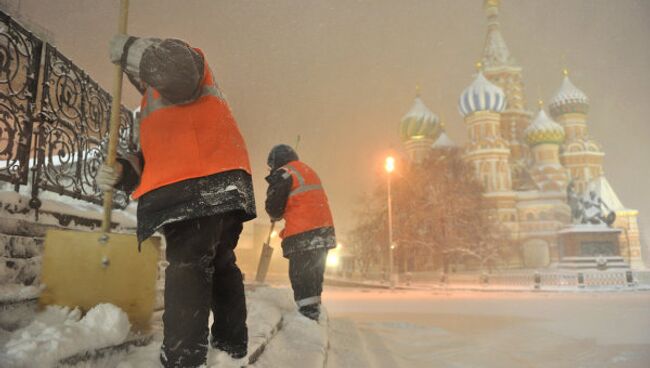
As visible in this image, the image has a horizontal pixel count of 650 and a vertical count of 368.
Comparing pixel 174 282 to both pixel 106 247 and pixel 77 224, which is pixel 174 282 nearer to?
pixel 106 247

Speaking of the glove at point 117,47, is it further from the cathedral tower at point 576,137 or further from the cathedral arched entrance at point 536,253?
the cathedral tower at point 576,137

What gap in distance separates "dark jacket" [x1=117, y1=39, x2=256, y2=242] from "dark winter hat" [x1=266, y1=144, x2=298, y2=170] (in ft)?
7.96

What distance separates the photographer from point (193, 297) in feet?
5.34

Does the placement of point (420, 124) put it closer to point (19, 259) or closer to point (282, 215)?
point (282, 215)

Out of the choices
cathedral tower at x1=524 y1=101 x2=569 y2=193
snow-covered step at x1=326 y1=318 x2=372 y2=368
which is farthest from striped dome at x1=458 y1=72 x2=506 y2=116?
snow-covered step at x1=326 y1=318 x2=372 y2=368

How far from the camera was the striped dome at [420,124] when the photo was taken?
4172 centimetres

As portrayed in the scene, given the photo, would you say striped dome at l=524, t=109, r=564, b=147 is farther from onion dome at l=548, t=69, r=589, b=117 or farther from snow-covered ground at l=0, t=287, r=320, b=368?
snow-covered ground at l=0, t=287, r=320, b=368

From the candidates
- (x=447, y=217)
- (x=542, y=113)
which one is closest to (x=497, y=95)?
(x=542, y=113)

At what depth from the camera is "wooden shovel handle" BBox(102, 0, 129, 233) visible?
2123 mm

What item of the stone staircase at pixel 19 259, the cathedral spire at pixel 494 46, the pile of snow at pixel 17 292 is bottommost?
the pile of snow at pixel 17 292

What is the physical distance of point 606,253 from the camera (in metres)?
20.8

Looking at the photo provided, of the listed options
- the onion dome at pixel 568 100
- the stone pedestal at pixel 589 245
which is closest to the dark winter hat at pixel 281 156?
the stone pedestal at pixel 589 245

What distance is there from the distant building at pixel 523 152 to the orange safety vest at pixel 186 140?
3043 cm

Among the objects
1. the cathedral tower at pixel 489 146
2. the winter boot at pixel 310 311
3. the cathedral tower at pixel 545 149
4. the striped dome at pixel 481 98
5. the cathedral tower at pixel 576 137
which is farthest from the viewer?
the cathedral tower at pixel 576 137
